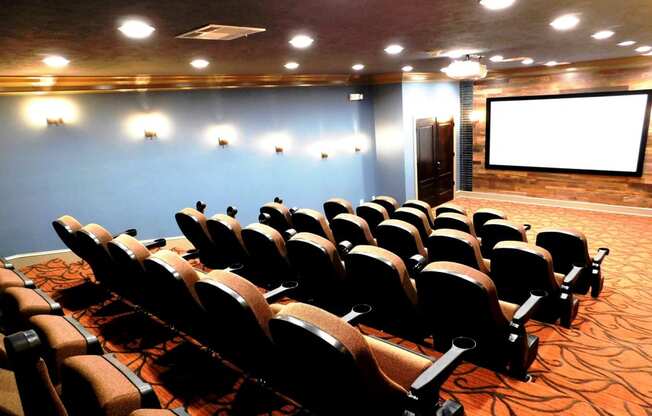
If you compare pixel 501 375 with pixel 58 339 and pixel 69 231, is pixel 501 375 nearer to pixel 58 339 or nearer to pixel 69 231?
pixel 58 339

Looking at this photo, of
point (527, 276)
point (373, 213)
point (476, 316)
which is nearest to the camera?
point (476, 316)

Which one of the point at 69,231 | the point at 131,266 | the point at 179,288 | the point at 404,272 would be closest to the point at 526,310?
the point at 404,272

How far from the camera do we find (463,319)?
2.48 meters

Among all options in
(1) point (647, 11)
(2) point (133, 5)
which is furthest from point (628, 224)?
(2) point (133, 5)

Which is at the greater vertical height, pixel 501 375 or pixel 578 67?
pixel 578 67

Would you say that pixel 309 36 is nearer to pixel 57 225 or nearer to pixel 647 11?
pixel 647 11

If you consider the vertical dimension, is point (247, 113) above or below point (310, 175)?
above

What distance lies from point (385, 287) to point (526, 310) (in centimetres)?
84

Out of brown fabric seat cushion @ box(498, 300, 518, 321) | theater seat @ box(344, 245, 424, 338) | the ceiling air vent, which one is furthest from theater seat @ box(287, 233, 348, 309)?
the ceiling air vent

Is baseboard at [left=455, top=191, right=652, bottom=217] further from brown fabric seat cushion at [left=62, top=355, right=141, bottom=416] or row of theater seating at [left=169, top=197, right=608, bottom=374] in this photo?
brown fabric seat cushion at [left=62, top=355, right=141, bottom=416]

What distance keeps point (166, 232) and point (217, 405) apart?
4.24 metres

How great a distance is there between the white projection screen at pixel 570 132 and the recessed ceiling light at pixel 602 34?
12.6 ft

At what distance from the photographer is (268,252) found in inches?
136

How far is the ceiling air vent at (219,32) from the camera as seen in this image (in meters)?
2.73
